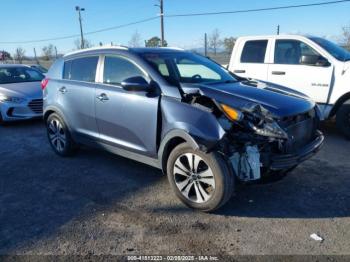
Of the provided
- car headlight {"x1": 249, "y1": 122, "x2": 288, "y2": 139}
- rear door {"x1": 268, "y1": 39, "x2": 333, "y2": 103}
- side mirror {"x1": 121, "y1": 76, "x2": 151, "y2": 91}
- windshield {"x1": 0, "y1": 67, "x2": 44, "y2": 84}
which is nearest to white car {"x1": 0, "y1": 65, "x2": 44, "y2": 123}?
windshield {"x1": 0, "y1": 67, "x2": 44, "y2": 84}

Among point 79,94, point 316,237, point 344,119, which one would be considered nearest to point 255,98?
point 316,237

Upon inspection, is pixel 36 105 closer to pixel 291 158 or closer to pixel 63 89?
pixel 63 89

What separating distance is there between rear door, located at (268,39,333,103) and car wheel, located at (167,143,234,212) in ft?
12.8

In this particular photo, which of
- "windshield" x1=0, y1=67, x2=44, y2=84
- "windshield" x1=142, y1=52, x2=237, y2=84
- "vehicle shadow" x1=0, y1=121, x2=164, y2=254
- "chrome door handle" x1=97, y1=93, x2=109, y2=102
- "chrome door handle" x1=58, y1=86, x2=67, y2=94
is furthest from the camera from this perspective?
"windshield" x1=0, y1=67, x2=44, y2=84

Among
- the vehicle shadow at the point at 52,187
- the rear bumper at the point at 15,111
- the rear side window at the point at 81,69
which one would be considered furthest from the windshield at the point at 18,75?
the rear side window at the point at 81,69

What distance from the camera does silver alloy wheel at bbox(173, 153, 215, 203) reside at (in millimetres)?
3408

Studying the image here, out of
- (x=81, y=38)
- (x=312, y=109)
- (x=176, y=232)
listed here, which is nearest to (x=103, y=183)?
(x=176, y=232)

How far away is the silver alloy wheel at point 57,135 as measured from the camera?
5.46 m

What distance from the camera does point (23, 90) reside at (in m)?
8.36

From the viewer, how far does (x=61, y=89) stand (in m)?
5.20

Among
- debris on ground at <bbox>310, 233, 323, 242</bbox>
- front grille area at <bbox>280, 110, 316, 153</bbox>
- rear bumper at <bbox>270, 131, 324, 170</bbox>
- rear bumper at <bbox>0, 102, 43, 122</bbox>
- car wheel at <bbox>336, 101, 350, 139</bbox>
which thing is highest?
front grille area at <bbox>280, 110, 316, 153</bbox>

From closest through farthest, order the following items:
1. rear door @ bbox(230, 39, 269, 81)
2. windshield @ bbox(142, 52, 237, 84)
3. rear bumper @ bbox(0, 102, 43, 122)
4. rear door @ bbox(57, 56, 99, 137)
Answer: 1. windshield @ bbox(142, 52, 237, 84)
2. rear door @ bbox(57, 56, 99, 137)
3. rear door @ bbox(230, 39, 269, 81)
4. rear bumper @ bbox(0, 102, 43, 122)

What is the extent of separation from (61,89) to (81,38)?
37.0m

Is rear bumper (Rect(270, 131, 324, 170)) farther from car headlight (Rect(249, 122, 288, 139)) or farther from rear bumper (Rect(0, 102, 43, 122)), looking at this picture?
rear bumper (Rect(0, 102, 43, 122))
